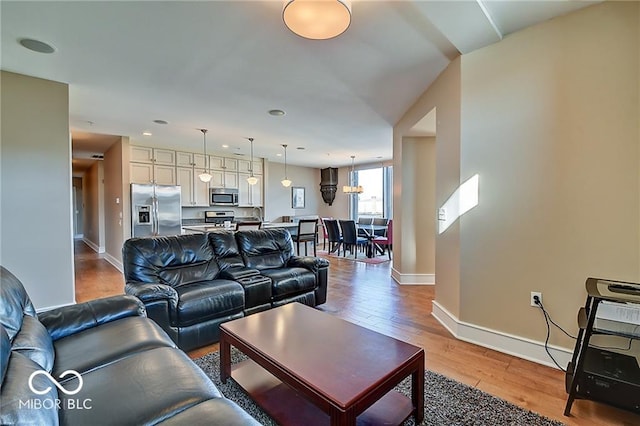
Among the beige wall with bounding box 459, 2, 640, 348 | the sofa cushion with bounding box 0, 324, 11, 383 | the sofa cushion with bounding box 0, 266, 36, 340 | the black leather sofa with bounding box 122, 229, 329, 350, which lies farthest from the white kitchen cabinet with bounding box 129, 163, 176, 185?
the beige wall with bounding box 459, 2, 640, 348

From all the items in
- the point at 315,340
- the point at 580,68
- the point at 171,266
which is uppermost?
the point at 580,68

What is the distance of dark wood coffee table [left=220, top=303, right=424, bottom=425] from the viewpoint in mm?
1330

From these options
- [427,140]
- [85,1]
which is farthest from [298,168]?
[85,1]

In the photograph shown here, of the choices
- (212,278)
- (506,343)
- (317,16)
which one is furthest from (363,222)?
(317,16)

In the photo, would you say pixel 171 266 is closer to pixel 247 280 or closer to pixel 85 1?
pixel 247 280

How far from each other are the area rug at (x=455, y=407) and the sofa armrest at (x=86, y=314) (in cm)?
74

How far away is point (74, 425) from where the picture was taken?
3.37 ft

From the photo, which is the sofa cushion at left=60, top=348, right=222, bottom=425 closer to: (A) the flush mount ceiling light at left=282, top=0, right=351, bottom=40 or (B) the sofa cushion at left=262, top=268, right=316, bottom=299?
(B) the sofa cushion at left=262, top=268, right=316, bottom=299

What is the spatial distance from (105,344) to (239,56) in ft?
8.01

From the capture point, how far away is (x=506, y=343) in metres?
2.47

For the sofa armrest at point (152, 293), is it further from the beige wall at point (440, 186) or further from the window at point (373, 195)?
the window at point (373, 195)

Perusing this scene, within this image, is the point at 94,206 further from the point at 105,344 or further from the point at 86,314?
the point at 105,344

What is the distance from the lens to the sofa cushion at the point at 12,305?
53.6 inches

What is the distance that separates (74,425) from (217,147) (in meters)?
6.50
